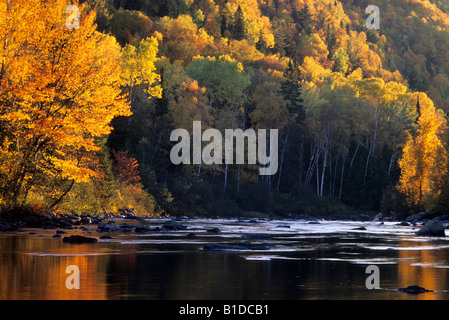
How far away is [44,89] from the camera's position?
3072 centimetres

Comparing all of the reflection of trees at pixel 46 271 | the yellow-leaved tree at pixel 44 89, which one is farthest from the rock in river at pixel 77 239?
the yellow-leaved tree at pixel 44 89

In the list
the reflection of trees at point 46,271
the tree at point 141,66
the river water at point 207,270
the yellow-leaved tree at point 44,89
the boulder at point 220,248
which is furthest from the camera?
the tree at point 141,66

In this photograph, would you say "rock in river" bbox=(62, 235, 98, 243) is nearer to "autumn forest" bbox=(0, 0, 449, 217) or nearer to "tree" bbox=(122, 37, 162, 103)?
"autumn forest" bbox=(0, 0, 449, 217)

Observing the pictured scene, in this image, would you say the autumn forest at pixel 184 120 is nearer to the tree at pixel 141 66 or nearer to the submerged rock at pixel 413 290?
the tree at pixel 141 66

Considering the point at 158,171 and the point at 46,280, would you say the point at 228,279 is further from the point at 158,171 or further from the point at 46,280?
the point at 158,171

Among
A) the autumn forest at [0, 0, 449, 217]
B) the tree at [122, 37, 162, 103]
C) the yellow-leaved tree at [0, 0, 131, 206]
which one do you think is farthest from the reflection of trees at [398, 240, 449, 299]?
the tree at [122, 37, 162, 103]

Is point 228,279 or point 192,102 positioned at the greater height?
point 192,102

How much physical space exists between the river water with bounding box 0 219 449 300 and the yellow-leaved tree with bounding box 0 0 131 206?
668cm

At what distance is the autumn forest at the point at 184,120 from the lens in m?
32.0

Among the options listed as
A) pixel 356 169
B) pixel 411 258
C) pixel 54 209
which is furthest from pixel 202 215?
pixel 411 258

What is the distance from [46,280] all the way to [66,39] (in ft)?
67.1

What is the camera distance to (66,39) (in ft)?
107

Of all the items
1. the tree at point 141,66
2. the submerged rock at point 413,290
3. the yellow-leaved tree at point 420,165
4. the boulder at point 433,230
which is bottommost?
the boulder at point 433,230

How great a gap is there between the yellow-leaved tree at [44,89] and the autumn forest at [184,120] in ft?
0.22
